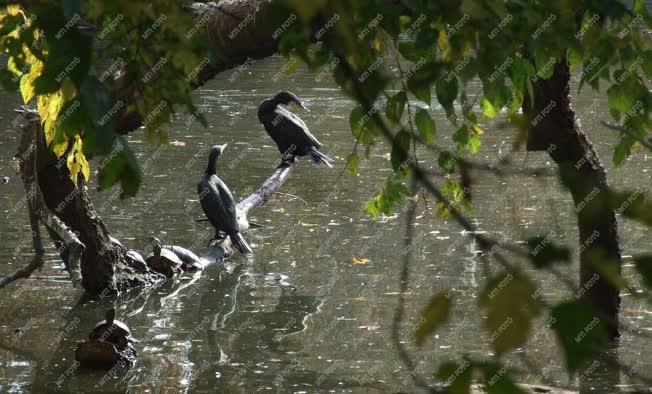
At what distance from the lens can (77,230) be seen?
696 centimetres

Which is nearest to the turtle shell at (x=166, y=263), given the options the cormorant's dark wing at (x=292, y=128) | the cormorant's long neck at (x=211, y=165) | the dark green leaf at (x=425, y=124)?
the cormorant's long neck at (x=211, y=165)

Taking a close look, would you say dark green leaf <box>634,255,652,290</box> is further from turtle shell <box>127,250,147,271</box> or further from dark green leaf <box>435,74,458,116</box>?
turtle shell <box>127,250,147,271</box>

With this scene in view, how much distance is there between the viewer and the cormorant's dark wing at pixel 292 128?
33.0ft

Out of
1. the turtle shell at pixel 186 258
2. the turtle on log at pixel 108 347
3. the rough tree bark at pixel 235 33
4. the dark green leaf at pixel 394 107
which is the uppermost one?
the dark green leaf at pixel 394 107

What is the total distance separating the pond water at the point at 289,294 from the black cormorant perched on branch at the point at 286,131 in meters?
0.39

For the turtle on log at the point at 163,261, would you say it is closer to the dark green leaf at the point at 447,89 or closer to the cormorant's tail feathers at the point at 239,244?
the cormorant's tail feathers at the point at 239,244

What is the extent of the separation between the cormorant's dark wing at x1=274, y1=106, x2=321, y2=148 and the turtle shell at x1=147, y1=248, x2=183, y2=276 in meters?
2.54

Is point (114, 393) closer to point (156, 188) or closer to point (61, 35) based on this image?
point (61, 35)

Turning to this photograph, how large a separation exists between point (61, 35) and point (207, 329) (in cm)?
509

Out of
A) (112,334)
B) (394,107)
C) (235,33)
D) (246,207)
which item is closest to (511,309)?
(394,107)

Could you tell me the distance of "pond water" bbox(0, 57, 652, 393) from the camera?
229 inches

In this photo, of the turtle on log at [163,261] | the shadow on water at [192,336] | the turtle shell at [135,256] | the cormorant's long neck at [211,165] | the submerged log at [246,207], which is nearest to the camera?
the shadow on water at [192,336]

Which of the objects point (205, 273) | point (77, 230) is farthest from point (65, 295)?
point (205, 273)

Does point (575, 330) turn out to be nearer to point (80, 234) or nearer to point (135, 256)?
point (80, 234)
